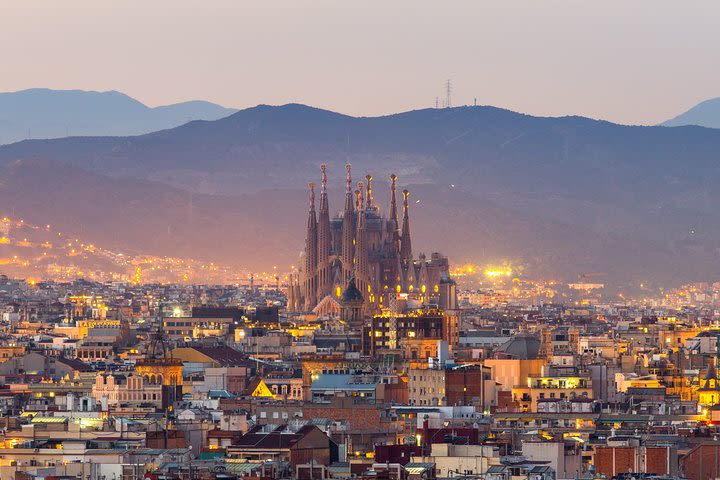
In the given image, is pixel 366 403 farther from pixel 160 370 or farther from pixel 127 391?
pixel 160 370

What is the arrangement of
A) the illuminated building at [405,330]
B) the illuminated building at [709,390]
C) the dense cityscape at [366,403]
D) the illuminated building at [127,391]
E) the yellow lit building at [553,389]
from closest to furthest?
the dense cityscape at [366,403] → the illuminated building at [127,391] → the illuminated building at [709,390] → the yellow lit building at [553,389] → the illuminated building at [405,330]

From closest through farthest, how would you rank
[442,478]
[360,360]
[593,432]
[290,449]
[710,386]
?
[442,478], [290,449], [593,432], [710,386], [360,360]

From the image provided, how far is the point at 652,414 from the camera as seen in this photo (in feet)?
358

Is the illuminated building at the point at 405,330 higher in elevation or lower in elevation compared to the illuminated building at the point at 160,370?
higher

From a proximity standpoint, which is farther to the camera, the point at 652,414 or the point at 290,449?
the point at 652,414

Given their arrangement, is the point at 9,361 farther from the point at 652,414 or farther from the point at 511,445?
the point at 511,445

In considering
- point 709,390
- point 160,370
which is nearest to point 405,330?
point 160,370

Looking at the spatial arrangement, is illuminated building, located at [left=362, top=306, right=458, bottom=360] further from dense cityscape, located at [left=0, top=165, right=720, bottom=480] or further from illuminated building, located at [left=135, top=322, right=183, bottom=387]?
illuminated building, located at [left=135, top=322, right=183, bottom=387]

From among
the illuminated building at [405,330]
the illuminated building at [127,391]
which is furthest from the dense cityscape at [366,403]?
the illuminated building at [405,330]

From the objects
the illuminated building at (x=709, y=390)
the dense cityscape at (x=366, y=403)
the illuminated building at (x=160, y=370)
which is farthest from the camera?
the illuminated building at (x=160, y=370)

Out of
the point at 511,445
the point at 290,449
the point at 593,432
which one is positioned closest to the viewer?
the point at 290,449

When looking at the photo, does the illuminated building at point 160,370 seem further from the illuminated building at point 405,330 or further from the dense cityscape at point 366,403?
the illuminated building at point 405,330

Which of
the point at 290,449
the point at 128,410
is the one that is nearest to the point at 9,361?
the point at 128,410

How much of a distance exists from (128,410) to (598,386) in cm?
3193
